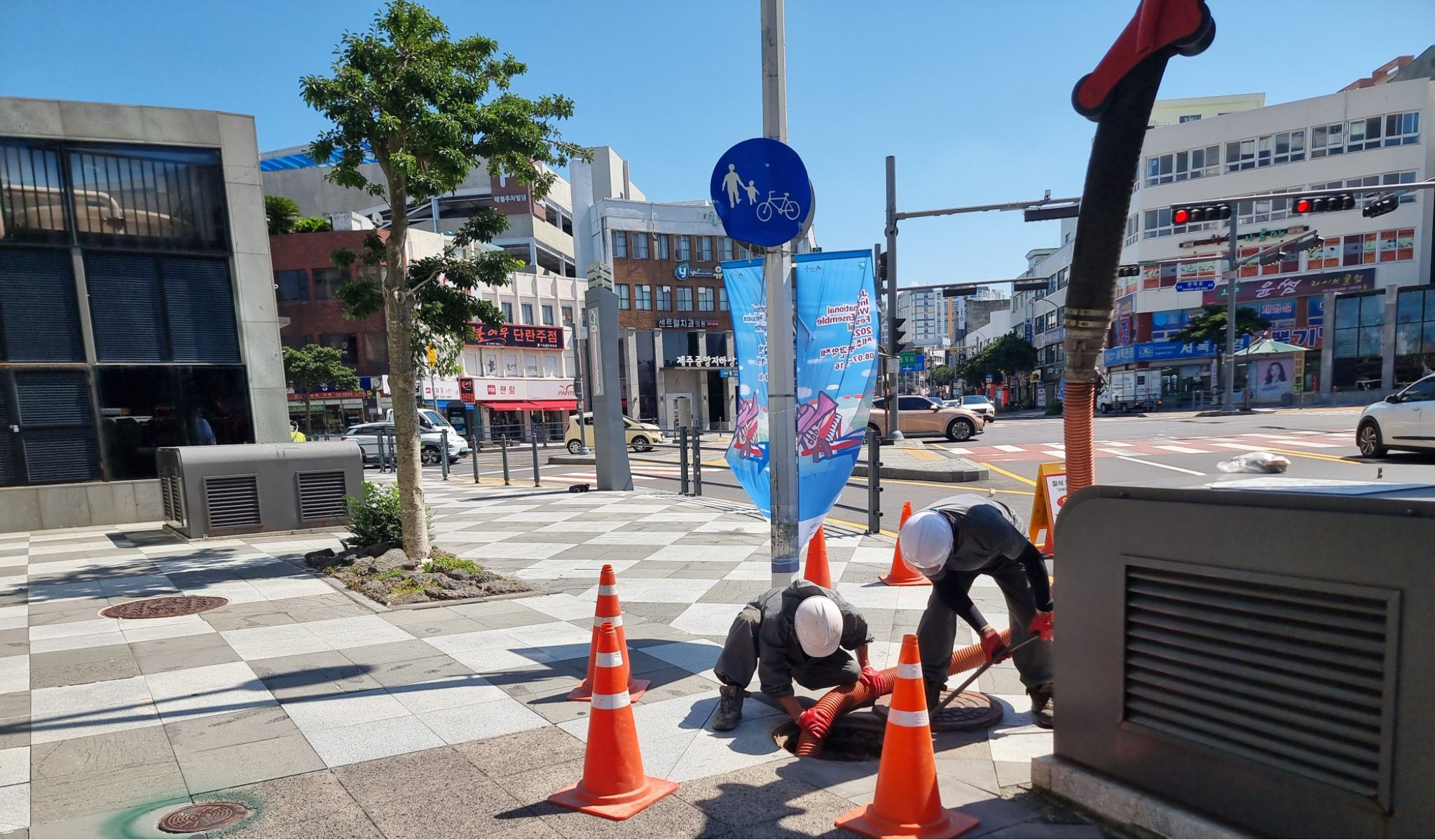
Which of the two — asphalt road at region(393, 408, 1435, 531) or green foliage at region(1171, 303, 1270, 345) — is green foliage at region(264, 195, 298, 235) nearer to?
asphalt road at region(393, 408, 1435, 531)

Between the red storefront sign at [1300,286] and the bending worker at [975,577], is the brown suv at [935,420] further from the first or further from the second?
the red storefront sign at [1300,286]

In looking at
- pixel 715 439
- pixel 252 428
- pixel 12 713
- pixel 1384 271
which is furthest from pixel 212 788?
pixel 1384 271

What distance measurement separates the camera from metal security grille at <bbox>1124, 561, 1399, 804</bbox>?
2.10 m

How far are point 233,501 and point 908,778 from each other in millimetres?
10096

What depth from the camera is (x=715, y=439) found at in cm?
3438

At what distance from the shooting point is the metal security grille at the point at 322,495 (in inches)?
403

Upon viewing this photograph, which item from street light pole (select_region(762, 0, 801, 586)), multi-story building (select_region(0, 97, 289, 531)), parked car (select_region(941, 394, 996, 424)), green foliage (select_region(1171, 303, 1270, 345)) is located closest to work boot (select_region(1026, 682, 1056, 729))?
street light pole (select_region(762, 0, 801, 586))

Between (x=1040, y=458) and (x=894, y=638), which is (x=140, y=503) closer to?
(x=894, y=638)

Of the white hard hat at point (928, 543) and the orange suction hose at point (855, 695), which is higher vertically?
the white hard hat at point (928, 543)

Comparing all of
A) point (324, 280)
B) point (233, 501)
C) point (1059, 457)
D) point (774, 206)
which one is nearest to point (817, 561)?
point (774, 206)

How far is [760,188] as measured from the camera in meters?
4.51

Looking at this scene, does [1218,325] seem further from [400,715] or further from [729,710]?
[400,715]

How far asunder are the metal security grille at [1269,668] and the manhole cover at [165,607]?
7.04 m


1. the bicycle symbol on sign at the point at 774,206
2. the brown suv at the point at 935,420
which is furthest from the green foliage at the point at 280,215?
the bicycle symbol on sign at the point at 774,206
